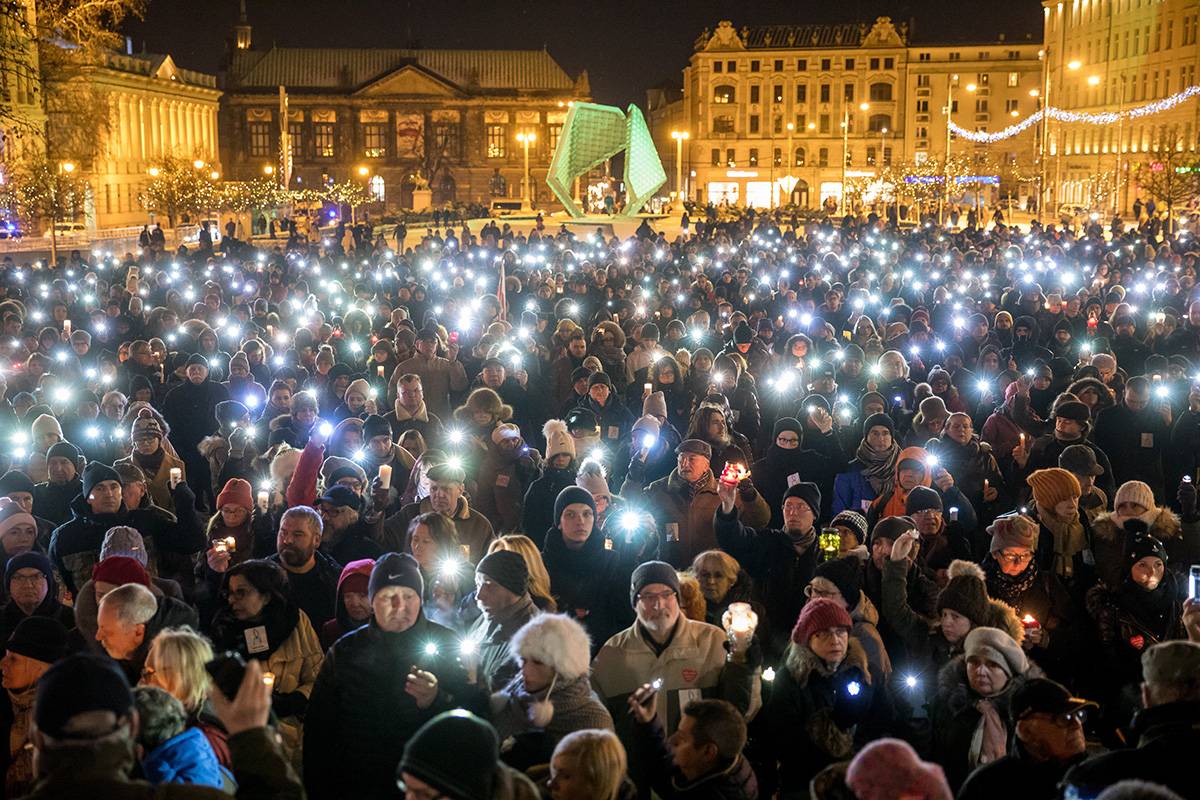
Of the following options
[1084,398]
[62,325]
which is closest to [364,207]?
[62,325]

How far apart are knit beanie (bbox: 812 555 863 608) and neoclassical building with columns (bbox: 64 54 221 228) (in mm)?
75137

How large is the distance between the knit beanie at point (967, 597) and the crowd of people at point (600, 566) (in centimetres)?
1

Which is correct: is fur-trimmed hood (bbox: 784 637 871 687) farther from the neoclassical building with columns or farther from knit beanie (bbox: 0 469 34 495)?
the neoclassical building with columns

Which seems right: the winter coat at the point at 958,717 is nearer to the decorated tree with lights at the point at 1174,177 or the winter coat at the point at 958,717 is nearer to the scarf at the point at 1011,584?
the scarf at the point at 1011,584

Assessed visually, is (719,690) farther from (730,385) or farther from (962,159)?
(962,159)

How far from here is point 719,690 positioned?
213 inches

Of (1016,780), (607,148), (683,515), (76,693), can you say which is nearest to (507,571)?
(1016,780)

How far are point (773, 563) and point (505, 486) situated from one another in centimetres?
253

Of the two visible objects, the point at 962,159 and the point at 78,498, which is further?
the point at 962,159

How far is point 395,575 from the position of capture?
203 inches

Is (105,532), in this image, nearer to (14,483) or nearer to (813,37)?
(14,483)

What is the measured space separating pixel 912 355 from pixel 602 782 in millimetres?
9890

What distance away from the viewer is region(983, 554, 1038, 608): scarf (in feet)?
21.3

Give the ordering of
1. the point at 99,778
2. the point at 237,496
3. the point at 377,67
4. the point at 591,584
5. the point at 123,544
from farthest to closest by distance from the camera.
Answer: the point at 377,67 < the point at 237,496 < the point at 591,584 < the point at 123,544 < the point at 99,778
